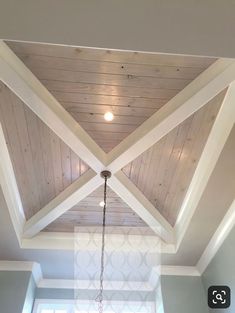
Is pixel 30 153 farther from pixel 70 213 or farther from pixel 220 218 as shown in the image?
pixel 220 218

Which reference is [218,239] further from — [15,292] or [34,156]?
[15,292]

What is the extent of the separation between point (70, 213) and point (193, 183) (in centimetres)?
122

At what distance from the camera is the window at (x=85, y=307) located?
3.44 meters

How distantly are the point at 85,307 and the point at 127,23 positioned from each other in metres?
2.92

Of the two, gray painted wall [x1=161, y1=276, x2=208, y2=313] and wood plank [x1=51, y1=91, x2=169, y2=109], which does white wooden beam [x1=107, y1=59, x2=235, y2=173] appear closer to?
wood plank [x1=51, y1=91, x2=169, y2=109]

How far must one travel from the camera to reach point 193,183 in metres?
2.91

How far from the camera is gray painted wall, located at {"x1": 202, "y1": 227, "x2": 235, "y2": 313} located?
3025 millimetres

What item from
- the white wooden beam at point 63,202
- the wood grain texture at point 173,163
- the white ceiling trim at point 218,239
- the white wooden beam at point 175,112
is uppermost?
the wood grain texture at point 173,163

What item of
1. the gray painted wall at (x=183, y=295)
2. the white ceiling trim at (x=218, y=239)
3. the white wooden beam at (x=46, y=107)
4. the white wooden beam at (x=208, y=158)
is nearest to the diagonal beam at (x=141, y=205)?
the white wooden beam at (x=208, y=158)

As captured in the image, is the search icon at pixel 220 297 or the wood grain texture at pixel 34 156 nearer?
the wood grain texture at pixel 34 156

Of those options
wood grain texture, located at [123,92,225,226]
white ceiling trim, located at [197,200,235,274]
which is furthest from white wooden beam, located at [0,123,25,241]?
white ceiling trim, located at [197,200,235,274]

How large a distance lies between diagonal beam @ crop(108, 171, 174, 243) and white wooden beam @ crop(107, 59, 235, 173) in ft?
0.59

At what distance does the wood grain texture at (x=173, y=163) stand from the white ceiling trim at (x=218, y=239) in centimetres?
41

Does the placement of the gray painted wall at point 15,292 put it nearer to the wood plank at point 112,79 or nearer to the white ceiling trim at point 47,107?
the white ceiling trim at point 47,107
